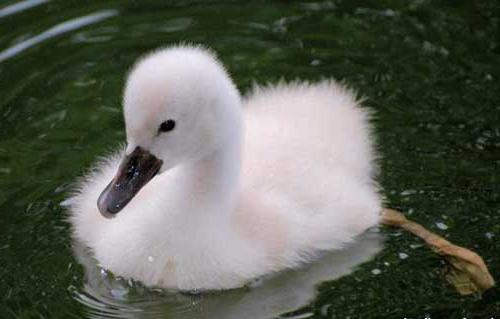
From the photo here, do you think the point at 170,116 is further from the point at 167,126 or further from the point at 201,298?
the point at 201,298

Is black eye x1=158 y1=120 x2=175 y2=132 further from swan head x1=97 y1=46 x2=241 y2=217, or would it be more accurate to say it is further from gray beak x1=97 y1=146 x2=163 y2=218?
gray beak x1=97 y1=146 x2=163 y2=218

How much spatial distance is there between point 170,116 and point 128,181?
0.30 meters

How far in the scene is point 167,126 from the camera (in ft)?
15.5

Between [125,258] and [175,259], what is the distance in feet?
0.66

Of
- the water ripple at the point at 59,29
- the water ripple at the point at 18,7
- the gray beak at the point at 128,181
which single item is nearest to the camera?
the gray beak at the point at 128,181

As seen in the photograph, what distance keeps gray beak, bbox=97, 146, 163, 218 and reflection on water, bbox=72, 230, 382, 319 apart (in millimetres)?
379

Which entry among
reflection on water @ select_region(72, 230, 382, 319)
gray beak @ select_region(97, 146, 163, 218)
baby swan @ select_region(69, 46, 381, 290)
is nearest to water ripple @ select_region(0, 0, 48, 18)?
baby swan @ select_region(69, 46, 381, 290)

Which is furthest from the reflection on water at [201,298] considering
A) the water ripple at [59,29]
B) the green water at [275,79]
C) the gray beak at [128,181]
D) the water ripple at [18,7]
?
the water ripple at [18,7]

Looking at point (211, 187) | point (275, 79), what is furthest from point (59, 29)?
point (211, 187)

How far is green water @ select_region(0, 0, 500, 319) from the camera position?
4941 mm

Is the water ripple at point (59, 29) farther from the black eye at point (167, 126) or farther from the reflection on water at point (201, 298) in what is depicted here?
the black eye at point (167, 126)

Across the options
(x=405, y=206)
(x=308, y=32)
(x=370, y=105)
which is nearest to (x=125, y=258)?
(x=405, y=206)

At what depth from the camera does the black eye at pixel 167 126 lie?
185 inches

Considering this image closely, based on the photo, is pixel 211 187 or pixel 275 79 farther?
pixel 275 79
